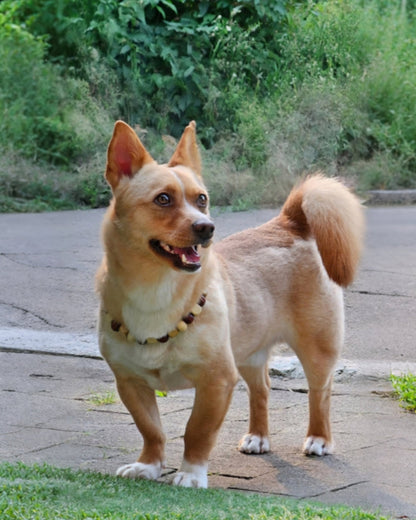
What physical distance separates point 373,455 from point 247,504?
119 centimetres

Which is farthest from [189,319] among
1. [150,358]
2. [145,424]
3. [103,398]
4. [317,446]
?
[103,398]

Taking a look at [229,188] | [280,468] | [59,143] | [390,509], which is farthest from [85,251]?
[390,509]

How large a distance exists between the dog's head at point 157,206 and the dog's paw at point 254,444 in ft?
3.68

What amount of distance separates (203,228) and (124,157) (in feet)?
1.77

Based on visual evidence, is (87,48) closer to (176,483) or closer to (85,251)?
(85,251)

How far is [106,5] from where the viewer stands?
12320 millimetres

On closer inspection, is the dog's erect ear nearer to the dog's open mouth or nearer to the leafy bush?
the dog's open mouth

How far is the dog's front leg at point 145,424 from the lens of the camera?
3.98 m

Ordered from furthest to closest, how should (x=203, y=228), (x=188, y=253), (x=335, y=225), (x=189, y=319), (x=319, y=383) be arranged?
(x=319, y=383) < (x=335, y=225) < (x=189, y=319) < (x=188, y=253) < (x=203, y=228)

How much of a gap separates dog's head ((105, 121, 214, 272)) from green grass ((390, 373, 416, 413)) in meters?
1.80

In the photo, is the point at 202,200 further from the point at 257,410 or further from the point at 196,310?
the point at 257,410

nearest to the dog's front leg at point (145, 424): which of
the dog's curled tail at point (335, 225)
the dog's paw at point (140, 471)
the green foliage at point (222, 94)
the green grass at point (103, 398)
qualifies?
the dog's paw at point (140, 471)

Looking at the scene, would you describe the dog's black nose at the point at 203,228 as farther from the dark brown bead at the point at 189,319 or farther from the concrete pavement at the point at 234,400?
the concrete pavement at the point at 234,400

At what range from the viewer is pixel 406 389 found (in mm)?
5172
